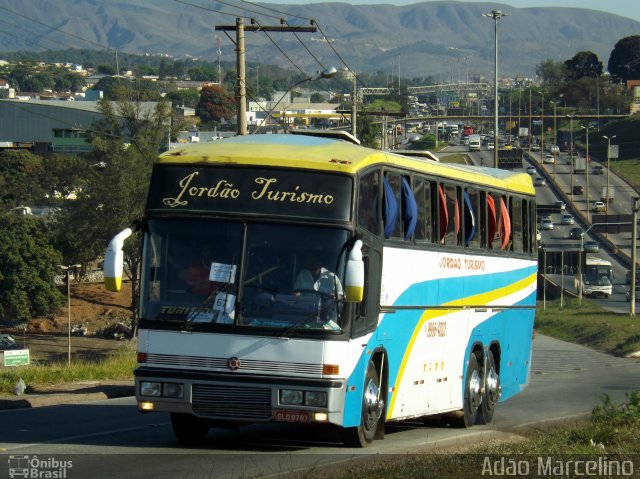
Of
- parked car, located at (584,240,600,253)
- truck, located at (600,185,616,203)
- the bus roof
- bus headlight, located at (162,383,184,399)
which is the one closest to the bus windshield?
bus headlight, located at (162,383,184,399)

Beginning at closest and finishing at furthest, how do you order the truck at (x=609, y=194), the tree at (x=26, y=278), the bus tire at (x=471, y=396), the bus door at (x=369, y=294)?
1. the bus door at (x=369, y=294)
2. the bus tire at (x=471, y=396)
3. the tree at (x=26, y=278)
4. the truck at (x=609, y=194)

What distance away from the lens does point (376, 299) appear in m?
12.2

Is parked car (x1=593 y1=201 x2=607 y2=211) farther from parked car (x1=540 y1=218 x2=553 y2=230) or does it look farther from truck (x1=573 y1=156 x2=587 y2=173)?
truck (x1=573 y1=156 x2=587 y2=173)

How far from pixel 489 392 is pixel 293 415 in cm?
633

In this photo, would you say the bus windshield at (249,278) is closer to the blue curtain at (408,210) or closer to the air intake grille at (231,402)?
the air intake grille at (231,402)

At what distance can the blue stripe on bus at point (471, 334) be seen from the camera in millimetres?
11758

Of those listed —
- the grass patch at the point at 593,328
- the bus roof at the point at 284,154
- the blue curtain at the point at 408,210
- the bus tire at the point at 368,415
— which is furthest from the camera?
the grass patch at the point at 593,328

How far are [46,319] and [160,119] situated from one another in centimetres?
1307

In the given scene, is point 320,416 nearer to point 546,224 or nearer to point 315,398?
point 315,398

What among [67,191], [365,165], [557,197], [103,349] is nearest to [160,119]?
[67,191]

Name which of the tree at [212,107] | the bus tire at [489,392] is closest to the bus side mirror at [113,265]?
the bus tire at [489,392]

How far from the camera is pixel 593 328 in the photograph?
160 ft

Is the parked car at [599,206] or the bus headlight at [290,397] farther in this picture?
the parked car at [599,206]

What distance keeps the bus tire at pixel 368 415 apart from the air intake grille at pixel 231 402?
117 centimetres
